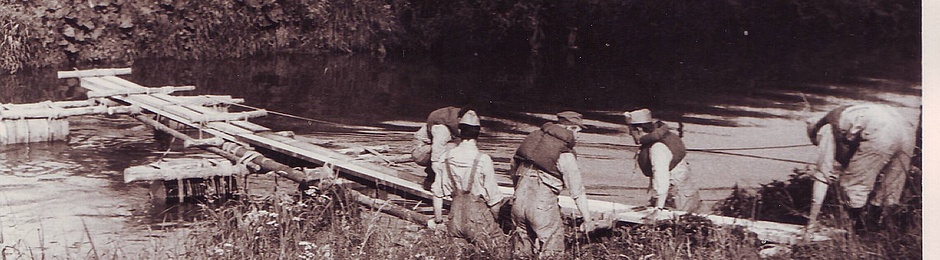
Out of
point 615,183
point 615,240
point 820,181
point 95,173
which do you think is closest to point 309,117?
point 95,173

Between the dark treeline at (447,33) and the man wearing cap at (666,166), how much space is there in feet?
1.46

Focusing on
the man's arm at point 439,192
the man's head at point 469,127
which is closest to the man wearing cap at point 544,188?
the man's head at point 469,127

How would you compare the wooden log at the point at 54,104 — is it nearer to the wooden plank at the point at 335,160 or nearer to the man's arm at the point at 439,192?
the wooden plank at the point at 335,160

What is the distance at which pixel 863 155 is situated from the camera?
4.34 metres

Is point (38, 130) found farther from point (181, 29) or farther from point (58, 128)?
point (181, 29)

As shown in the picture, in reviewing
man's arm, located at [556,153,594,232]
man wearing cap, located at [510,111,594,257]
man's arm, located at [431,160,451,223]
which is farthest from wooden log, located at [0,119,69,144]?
man's arm, located at [556,153,594,232]

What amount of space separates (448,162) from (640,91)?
3.36 feet

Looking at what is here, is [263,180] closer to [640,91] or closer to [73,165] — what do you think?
[73,165]

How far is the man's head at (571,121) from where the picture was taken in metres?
5.02

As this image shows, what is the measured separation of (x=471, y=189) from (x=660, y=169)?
0.86 m

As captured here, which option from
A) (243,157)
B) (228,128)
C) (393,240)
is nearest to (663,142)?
(393,240)

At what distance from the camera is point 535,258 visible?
476 centimetres

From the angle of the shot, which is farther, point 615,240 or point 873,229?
point 615,240

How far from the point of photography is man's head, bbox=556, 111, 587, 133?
16.5 ft
